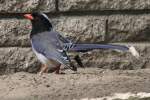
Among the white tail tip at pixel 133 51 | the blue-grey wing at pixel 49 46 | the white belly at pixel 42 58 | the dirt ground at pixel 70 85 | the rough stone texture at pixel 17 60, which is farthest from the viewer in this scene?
the rough stone texture at pixel 17 60

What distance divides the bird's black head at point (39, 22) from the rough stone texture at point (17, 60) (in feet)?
1.15

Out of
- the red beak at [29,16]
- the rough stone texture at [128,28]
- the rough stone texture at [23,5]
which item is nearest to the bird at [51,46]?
the red beak at [29,16]

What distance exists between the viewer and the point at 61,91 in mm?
6277

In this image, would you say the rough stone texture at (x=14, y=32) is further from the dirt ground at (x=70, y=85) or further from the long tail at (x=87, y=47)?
the long tail at (x=87, y=47)

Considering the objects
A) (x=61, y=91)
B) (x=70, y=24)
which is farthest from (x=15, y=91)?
(x=70, y=24)

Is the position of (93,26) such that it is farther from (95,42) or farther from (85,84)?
(85,84)

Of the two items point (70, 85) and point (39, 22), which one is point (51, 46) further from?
point (70, 85)

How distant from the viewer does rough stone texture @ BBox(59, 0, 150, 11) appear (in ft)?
25.8

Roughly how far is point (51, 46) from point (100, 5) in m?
0.91

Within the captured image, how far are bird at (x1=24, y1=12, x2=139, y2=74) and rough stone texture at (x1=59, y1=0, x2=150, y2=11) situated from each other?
0.33 metres

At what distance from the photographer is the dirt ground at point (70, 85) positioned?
20.2ft

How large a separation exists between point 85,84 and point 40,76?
0.76 meters

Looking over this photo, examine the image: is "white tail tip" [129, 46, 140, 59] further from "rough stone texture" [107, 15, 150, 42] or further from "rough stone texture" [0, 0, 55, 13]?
"rough stone texture" [0, 0, 55, 13]

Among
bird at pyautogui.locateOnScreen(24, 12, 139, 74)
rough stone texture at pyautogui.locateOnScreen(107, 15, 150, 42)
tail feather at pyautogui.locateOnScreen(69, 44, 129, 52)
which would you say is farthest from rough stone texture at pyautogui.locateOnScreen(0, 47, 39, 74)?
rough stone texture at pyautogui.locateOnScreen(107, 15, 150, 42)
